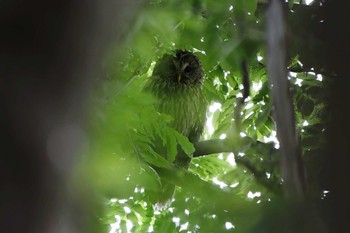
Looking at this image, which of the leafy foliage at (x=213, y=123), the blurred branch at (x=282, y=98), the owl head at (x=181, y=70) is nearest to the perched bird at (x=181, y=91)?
the owl head at (x=181, y=70)

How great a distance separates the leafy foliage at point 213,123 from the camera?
38 cm

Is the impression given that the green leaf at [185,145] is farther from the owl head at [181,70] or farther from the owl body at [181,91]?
the owl head at [181,70]

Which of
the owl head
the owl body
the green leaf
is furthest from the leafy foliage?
the owl head

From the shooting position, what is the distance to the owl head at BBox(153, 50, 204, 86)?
2979mm

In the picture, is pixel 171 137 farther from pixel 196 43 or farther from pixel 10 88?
pixel 10 88

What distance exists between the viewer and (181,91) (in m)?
2.98

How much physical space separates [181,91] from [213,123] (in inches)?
17.8

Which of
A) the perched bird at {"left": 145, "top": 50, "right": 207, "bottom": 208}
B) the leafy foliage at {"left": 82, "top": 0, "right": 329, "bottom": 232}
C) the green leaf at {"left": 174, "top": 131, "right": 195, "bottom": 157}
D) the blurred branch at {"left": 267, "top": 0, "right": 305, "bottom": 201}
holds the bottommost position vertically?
the blurred branch at {"left": 267, "top": 0, "right": 305, "bottom": 201}

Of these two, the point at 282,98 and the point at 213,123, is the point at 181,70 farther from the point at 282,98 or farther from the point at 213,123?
the point at 282,98

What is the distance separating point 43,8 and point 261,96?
5.05 feet

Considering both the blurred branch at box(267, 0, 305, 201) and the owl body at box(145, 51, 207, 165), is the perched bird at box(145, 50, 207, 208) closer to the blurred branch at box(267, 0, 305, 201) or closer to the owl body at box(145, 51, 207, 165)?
the owl body at box(145, 51, 207, 165)

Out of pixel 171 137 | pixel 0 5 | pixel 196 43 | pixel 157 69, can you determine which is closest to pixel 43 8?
pixel 0 5

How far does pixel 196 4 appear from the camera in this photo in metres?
1.01

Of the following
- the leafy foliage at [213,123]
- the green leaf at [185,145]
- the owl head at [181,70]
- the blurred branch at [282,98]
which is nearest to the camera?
the blurred branch at [282,98]
